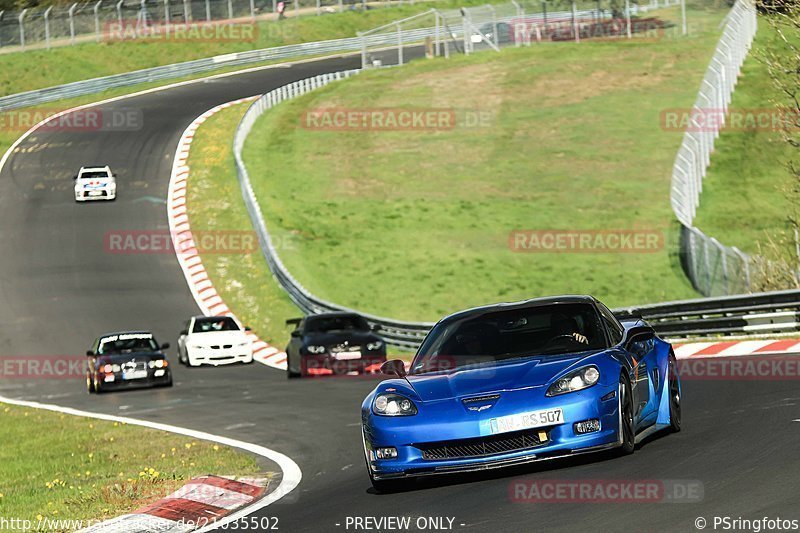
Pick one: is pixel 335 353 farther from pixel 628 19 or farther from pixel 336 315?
pixel 628 19

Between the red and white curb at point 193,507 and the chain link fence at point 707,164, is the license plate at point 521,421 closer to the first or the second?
the red and white curb at point 193,507

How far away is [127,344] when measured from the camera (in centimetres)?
2723

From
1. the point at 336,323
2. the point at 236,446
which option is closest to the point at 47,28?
the point at 336,323

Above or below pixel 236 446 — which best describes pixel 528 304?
above

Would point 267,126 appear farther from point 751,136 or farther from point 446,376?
point 446,376

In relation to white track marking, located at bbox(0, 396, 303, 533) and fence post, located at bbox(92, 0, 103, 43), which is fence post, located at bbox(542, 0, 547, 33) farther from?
white track marking, located at bbox(0, 396, 303, 533)

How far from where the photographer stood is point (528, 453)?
9375 millimetres

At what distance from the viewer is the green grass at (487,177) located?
36.6m

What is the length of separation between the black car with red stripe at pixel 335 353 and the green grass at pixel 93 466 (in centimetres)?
558

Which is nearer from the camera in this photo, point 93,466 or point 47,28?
point 93,466

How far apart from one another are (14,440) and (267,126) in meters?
40.2

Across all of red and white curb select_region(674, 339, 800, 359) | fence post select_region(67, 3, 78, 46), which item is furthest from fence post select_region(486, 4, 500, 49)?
red and white curb select_region(674, 339, 800, 359)

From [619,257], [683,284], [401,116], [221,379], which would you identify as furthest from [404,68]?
[221,379]

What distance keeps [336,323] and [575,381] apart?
17282mm
